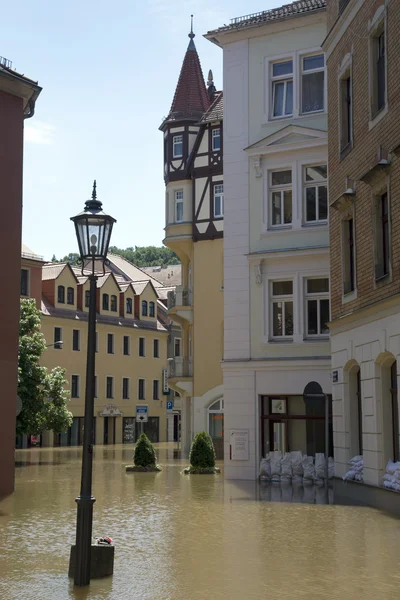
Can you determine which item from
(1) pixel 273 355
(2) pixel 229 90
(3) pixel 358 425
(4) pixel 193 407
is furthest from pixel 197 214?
(3) pixel 358 425

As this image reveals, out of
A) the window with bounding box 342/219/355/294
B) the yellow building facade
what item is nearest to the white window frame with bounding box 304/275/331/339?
the window with bounding box 342/219/355/294

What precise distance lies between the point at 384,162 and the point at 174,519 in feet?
28.4

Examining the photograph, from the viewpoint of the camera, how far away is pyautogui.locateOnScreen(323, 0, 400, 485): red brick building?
64.5 feet

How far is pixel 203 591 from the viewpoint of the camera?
1057 cm

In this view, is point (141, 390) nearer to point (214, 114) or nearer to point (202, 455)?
point (214, 114)

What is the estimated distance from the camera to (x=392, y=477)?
1925 cm

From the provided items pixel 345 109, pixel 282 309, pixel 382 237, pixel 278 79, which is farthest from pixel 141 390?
pixel 382 237

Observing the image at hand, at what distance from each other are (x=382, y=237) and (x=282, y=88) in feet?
38.9

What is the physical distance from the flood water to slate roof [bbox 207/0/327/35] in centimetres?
1560

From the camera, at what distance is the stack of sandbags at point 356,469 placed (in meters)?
22.0

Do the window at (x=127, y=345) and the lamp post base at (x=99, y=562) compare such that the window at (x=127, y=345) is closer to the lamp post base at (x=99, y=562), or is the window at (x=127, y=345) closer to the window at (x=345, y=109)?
the window at (x=345, y=109)

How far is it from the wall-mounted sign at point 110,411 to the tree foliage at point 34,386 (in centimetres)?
2658

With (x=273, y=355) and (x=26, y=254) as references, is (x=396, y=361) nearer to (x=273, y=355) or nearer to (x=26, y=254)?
(x=273, y=355)

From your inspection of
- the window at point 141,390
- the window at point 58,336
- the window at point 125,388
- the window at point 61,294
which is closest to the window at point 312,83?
the window at point 58,336
